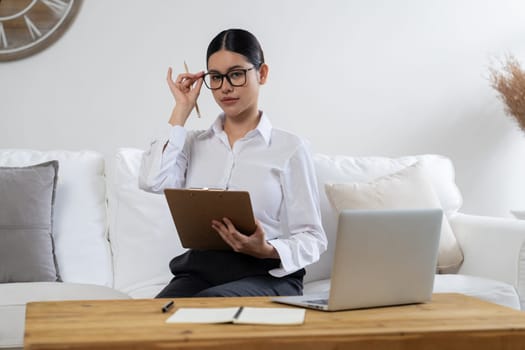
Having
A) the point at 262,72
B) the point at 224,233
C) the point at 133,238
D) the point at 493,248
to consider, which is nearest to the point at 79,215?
the point at 133,238

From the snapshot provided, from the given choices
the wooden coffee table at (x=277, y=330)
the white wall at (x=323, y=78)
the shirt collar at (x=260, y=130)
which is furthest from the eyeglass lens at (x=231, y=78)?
the white wall at (x=323, y=78)

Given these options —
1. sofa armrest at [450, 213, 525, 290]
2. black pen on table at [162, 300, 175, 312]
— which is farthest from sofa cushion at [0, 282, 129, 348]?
sofa armrest at [450, 213, 525, 290]

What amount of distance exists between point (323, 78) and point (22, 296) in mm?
1773

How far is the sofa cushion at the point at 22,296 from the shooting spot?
200cm

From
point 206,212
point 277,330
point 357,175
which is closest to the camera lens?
point 277,330

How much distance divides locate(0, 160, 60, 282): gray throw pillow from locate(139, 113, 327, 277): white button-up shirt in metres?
0.47

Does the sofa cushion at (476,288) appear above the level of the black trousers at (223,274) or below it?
below

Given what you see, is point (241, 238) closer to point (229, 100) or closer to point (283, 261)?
point (283, 261)

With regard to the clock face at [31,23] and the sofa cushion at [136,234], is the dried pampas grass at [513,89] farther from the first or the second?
the clock face at [31,23]

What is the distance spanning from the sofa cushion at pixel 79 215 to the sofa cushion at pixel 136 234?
0.04 metres

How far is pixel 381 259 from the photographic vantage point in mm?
1531

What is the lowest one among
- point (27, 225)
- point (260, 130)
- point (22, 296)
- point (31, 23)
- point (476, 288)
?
point (476, 288)

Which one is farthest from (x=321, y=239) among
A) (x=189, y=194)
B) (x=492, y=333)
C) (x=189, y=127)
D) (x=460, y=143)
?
(x=460, y=143)

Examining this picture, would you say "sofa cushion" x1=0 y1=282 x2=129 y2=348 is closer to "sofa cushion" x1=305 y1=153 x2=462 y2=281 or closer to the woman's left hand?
the woman's left hand
